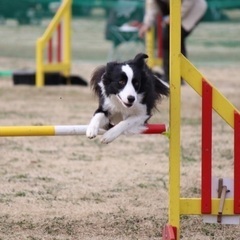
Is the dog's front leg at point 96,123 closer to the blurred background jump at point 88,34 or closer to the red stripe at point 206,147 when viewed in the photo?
the red stripe at point 206,147

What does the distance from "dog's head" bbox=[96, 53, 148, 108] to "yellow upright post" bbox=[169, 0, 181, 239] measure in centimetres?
27

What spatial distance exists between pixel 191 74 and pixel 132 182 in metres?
2.67

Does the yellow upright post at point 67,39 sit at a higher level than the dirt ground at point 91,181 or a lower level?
lower

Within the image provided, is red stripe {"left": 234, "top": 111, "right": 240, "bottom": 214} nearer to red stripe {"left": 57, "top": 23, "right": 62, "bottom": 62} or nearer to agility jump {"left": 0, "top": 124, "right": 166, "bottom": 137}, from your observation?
agility jump {"left": 0, "top": 124, "right": 166, "bottom": 137}

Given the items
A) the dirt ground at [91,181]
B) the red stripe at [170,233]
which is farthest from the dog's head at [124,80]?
the dirt ground at [91,181]

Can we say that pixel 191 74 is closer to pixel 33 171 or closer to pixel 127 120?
pixel 127 120

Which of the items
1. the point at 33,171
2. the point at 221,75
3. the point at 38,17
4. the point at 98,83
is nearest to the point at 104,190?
the point at 33,171

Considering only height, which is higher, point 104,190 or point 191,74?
point 191,74

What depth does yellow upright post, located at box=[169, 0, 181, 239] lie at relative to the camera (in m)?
5.96

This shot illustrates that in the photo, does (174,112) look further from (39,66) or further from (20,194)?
(39,66)

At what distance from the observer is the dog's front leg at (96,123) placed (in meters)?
A: 6.08

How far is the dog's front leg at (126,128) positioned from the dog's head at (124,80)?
0.36ft

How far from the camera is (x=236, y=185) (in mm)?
6211

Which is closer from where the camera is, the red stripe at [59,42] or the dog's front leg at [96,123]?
the dog's front leg at [96,123]
